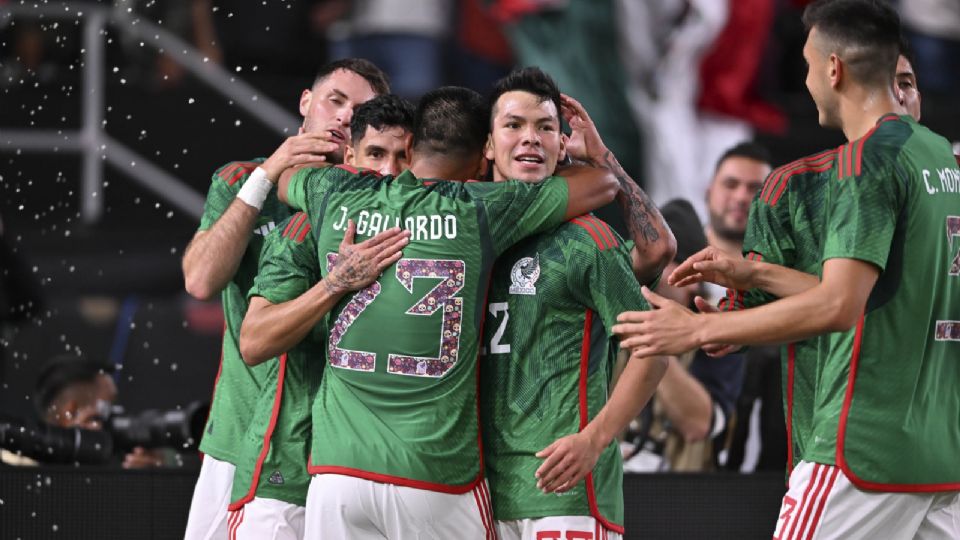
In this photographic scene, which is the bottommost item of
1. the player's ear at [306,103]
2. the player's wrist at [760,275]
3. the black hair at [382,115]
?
the player's wrist at [760,275]

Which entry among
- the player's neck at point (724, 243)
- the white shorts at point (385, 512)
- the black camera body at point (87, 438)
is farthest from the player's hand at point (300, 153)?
the player's neck at point (724, 243)

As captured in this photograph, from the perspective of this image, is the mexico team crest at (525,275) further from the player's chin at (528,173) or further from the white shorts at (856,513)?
the white shorts at (856,513)

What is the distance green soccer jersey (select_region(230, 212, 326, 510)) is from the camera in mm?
4176

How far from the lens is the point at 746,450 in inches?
253

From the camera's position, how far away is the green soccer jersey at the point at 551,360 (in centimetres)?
389

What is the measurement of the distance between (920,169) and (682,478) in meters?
2.73

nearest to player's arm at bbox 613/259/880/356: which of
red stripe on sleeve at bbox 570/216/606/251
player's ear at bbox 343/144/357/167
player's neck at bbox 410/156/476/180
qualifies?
red stripe on sleeve at bbox 570/216/606/251

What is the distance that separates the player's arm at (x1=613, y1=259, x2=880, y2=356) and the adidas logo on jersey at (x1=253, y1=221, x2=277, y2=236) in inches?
67.0

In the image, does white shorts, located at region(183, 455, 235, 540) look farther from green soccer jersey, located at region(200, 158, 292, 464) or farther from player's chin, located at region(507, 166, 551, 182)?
player's chin, located at region(507, 166, 551, 182)

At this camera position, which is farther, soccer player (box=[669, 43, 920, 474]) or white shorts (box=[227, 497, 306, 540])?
white shorts (box=[227, 497, 306, 540])

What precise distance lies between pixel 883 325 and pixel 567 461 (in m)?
0.90

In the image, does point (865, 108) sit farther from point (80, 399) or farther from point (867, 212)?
point (80, 399)

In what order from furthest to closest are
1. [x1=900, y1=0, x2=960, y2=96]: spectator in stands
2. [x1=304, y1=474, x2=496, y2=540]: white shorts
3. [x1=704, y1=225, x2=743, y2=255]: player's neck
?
1. [x1=900, y1=0, x2=960, y2=96]: spectator in stands
2. [x1=704, y1=225, x2=743, y2=255]: player's neck
3. [x1=304, y1=474, x2=496, y2=540]: white shorts

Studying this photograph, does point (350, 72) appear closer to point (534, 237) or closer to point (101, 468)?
point (534, 237)
